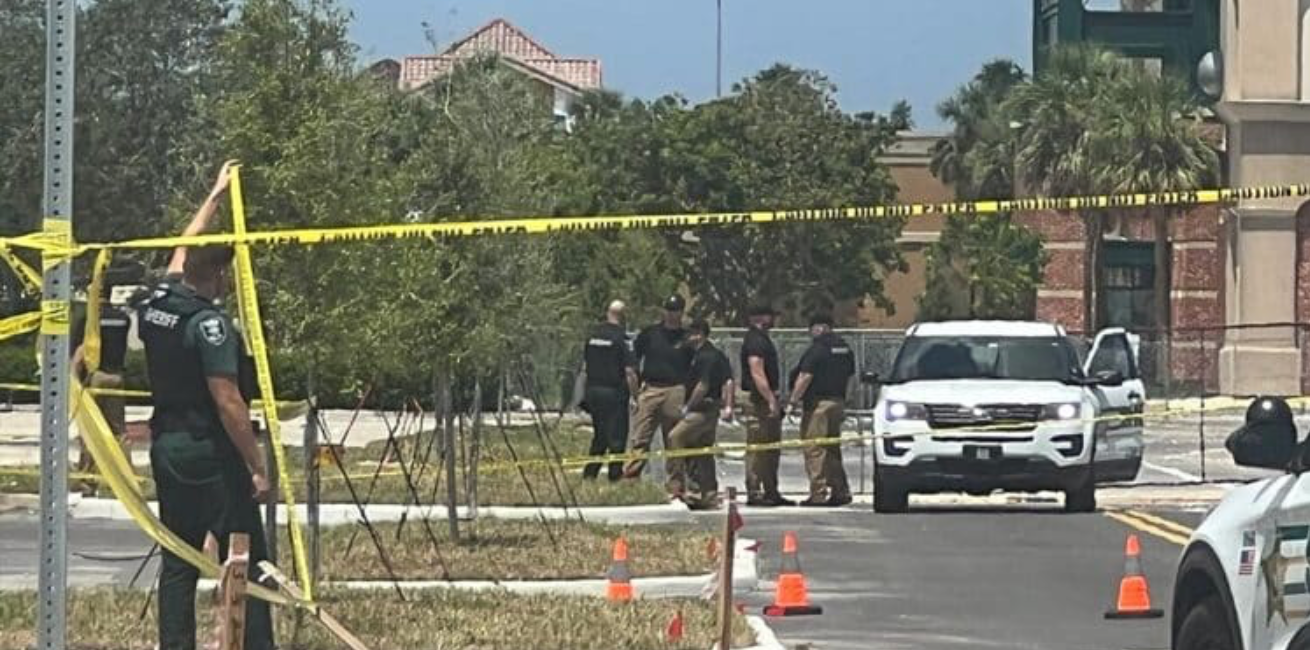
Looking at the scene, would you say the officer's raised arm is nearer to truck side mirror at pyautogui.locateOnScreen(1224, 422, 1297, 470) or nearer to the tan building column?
truck side mirror at pyautogui.locateOnScreen(1224, 422, 1297, 470)

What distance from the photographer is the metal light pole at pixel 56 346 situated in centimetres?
540

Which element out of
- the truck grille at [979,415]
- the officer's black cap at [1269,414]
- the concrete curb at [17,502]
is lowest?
the concrete curb at [17,502]

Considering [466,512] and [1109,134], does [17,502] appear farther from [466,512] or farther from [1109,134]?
[1109,134]

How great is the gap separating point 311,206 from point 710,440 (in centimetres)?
997

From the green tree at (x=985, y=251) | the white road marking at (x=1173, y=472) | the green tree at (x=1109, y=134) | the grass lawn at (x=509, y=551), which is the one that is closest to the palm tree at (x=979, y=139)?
the green tree at (x=985, y=251)

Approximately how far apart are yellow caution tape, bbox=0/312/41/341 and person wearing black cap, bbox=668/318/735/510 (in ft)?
44.7

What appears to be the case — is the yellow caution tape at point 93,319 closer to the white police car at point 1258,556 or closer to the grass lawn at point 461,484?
the white police car at point 1258,556

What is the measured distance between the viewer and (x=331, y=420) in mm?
37938

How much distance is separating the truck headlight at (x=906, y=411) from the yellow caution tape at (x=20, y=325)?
13.4m

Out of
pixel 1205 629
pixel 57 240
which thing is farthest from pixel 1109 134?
pixel 57 240

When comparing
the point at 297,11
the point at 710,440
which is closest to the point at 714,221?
the point at 297,11

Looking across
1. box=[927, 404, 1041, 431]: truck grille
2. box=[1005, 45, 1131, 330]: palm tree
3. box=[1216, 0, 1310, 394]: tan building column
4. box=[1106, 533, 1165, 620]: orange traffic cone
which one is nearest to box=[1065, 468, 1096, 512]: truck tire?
box=[927, 404, 1041, 431]: truck grille

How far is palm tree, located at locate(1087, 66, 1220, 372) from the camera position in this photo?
5456 cm

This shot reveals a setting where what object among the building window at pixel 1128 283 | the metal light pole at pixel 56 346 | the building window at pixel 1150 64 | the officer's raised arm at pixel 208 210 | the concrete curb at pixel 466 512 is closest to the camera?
the metal light pole at pixel 56 346
